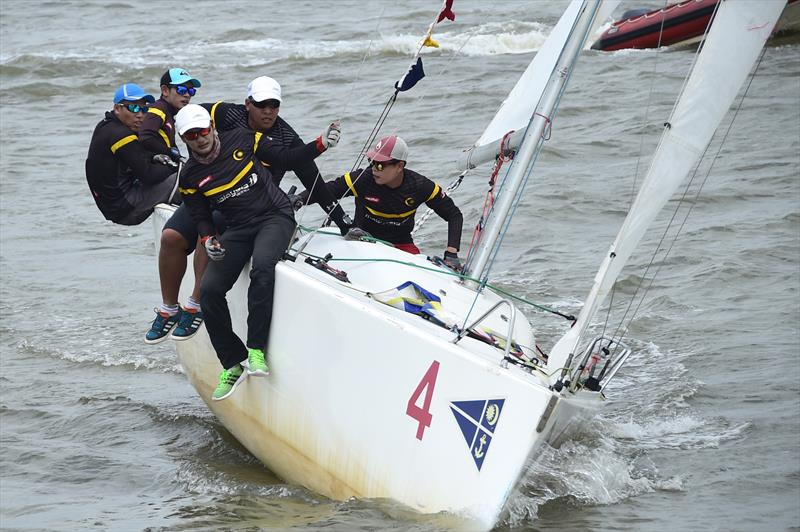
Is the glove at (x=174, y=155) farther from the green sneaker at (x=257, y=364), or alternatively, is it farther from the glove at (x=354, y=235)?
the green sneaker at (x=257, y=364)

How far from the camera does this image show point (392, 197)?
628cm

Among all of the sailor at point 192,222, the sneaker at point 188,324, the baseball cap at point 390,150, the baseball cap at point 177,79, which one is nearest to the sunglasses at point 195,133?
the sailor at point 192,222

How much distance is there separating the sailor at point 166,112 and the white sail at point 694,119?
2.56 m

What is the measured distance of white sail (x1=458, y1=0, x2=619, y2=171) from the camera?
632 centimetres

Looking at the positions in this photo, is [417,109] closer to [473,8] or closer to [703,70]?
[473,8]

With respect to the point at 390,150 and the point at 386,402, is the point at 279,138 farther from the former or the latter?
the point at 386,402

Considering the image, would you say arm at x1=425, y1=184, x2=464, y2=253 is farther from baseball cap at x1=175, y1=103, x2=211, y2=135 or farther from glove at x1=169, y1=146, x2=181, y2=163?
baseball cap at x1=175, y1=103, x2=211, y2=135

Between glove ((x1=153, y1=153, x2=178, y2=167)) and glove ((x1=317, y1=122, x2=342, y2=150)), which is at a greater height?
glove ((x1=317, y1=122, x2=342, y2=150))

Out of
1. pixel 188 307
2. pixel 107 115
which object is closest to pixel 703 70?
pixel 188 307

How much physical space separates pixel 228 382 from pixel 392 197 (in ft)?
5.10

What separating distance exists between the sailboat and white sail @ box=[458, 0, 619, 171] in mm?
690

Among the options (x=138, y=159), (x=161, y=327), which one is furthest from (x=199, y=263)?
(x=138, y=159)

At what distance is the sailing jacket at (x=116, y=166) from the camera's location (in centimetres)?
598

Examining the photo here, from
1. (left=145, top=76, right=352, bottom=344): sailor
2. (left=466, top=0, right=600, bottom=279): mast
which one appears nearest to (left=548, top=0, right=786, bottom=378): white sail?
(left=466, top=0, right=600, bottom=279): mast
